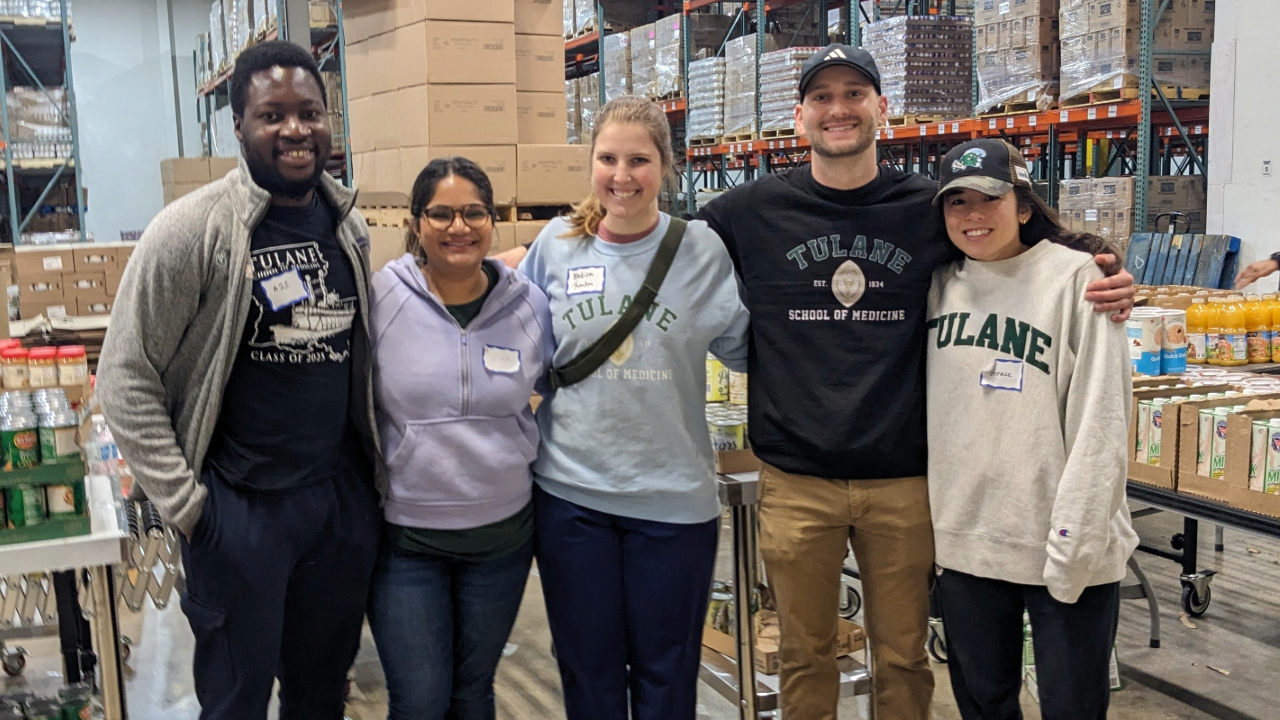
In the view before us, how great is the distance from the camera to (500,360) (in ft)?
7.20

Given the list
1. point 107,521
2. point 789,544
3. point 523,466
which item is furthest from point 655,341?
point 107,521

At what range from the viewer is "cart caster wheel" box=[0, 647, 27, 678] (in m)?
3.95

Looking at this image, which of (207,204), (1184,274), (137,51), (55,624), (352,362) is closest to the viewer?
(207,204)

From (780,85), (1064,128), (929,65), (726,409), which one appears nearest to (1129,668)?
(726,409)

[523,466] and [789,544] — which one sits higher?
[523,466]

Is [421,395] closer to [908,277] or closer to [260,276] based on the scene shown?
[260,276]

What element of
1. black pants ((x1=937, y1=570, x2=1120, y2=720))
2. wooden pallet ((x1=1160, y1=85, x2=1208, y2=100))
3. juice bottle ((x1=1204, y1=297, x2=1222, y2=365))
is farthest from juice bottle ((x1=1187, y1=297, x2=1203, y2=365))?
black pants ((x1=937, y1=570, x2=1120, y2=720))

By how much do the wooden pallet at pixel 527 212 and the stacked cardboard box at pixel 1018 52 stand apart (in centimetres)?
315

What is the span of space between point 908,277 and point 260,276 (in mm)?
1333

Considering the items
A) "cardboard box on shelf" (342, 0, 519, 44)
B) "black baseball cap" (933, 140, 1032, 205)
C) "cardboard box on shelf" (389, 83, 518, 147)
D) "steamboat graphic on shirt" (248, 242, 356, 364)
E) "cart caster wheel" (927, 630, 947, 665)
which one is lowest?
"cart caster wheel" (927, 630, 947, 665)

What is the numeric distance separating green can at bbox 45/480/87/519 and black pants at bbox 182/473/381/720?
13.0 inches

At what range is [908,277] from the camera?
229cm

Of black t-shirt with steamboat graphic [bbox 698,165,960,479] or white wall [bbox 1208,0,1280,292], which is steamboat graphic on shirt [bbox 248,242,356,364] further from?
white wall [bbox 1208,0,1280,292]

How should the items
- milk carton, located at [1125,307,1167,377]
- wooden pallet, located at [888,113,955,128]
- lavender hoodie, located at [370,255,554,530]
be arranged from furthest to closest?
wooden pallet, located at [888,113,955,128] < milk carton, located at [1125,307,1167,377] < lavender hoodie, located at [370,255,554,530]
